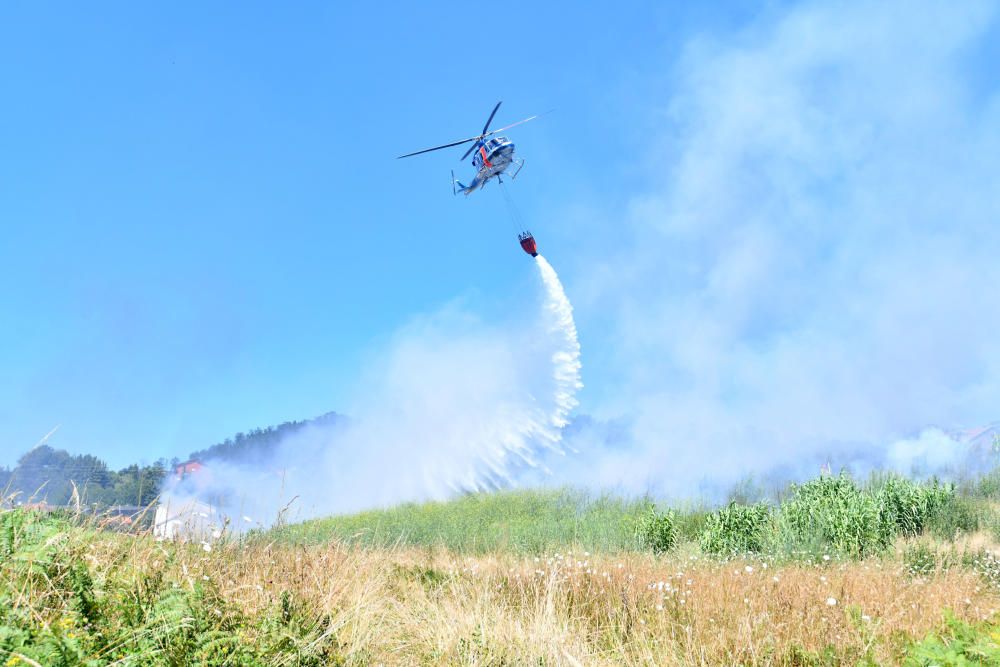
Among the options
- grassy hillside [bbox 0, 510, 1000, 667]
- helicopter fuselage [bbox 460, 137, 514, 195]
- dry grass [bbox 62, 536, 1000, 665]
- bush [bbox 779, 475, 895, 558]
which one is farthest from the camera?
helicopter fuselage [bbox 460, 137, 514, 195]

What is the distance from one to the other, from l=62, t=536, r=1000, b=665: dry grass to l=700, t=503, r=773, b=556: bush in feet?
16.3

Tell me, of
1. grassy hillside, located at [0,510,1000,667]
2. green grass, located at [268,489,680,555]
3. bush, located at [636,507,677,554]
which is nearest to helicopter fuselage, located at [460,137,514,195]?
green grass, located at [268,489,680,555]

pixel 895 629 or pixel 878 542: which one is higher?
pixel 878 542

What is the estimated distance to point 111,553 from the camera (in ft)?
23.4

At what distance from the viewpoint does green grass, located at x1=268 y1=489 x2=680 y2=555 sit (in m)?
16.1

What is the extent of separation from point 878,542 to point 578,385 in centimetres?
2439

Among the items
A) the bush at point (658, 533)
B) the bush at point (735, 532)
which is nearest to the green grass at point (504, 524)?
the bush at point (658, 533)

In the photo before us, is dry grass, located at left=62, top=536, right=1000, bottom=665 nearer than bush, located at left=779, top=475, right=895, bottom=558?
Yes

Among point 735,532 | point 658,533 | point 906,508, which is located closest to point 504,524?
point 658,533

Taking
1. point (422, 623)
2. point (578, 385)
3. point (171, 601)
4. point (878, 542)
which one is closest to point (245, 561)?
point (422, 623)

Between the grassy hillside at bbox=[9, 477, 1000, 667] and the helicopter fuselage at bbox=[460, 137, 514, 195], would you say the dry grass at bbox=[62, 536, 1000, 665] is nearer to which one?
the grassy hillside at bbox=[9, 477, 1000, 667]

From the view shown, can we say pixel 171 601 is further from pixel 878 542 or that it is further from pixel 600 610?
pixel 878 542

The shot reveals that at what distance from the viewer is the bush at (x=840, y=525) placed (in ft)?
44.5

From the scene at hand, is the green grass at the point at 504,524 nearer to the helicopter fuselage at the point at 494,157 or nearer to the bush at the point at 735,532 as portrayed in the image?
the bush at the point at 735,532
